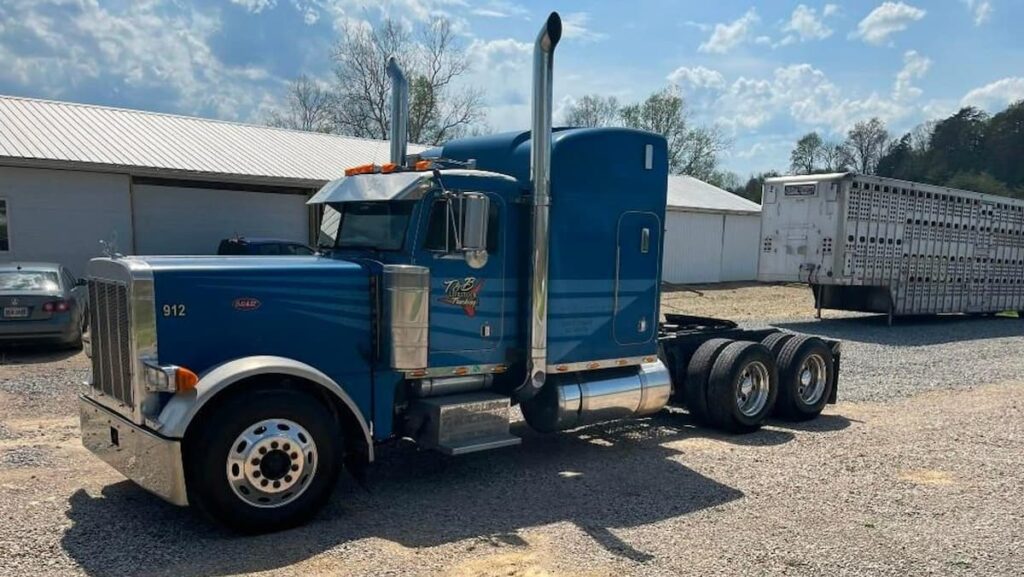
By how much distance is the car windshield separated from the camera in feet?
38.9

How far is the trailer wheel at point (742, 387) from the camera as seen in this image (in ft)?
26.5

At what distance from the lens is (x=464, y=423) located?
20.3ft

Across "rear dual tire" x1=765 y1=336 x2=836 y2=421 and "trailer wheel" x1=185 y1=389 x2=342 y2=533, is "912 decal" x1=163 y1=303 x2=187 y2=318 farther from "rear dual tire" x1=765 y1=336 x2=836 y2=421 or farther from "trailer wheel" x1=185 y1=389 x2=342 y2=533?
"rear dual tire" x1=765 y1=336 x2=836 y2=421

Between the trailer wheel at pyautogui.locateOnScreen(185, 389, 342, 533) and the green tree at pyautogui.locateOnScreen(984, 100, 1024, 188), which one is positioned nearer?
the trailer wheel at pyautogui.locateOnScreen(185, 389, 342, 533)

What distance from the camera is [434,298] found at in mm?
6078

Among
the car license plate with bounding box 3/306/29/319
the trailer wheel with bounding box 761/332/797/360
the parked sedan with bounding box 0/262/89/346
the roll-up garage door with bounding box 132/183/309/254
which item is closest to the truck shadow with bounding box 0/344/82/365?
the parked sedan with bounding box 0/262/89/346

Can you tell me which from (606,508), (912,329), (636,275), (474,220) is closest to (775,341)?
(636,275)

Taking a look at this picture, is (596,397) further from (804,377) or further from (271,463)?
(804,377)

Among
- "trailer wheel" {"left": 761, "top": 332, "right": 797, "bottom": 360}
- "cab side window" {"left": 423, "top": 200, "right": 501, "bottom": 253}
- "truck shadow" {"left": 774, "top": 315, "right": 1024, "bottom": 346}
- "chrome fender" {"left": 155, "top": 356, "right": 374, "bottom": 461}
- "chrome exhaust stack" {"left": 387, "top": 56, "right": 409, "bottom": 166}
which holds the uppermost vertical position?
"chrome exhaust stack" {"left": 387, "top": 56, "right": 409, "bottom": 166}

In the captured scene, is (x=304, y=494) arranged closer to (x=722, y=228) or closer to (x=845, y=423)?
(x=845, y=423)

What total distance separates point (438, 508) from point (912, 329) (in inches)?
665

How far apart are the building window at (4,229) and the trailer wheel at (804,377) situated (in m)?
16.0

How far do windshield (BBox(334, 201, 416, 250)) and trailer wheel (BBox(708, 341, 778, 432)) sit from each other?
3.91 m

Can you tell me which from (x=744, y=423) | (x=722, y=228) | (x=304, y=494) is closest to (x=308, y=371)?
(x=304, y=494)
